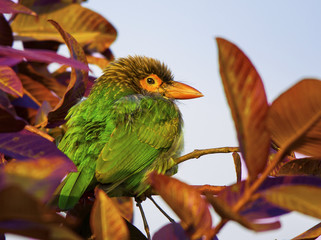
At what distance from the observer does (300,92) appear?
688 millimetres

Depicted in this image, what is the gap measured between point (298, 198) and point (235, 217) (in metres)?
0.09

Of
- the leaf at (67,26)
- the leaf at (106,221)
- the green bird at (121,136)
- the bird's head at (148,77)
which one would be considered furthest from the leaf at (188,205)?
the bird's head at (148,77)

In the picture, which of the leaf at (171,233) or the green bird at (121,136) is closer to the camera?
the leaf at (171,233)

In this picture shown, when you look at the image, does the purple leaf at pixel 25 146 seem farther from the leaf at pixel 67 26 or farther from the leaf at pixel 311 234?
the leaf at pixel 67 26

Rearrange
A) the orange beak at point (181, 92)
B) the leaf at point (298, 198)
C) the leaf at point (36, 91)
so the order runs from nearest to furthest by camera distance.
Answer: the leaf at point (298, 198), the leaf at point (36, 91), the orange beak at point (181, 92)

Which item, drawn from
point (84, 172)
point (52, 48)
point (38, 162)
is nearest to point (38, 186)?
point (38, 162)

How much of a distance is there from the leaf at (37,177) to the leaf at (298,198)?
0.30m

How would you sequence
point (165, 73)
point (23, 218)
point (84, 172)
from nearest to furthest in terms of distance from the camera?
point (23, 218)
point (84, 172)
point (165, 73)

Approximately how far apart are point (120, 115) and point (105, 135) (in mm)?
197

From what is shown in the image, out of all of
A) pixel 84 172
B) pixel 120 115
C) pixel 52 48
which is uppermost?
pixel 52 48

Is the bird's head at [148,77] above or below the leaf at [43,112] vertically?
below

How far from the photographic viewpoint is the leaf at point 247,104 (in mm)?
708

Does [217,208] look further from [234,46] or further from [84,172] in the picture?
[84,172]

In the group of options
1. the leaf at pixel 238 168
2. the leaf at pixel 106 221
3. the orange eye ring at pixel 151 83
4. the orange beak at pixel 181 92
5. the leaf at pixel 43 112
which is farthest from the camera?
the orange eye ring at pixel 151 83
